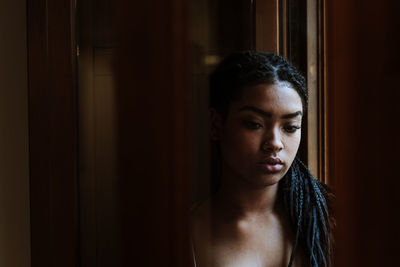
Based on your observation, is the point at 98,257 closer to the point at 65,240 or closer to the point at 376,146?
the point at 65,240

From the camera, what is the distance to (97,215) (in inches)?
28.1

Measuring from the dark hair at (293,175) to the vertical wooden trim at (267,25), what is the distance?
0.01 metres

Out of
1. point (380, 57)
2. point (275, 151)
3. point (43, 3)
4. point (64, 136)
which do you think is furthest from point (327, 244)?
point (43, 3)

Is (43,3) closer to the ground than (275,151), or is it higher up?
higher up

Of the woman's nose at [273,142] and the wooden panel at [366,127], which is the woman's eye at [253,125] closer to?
the woman's nose at [273,142]

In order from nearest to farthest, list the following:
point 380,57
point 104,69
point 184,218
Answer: point 380,57
point 184,218
point 104,69

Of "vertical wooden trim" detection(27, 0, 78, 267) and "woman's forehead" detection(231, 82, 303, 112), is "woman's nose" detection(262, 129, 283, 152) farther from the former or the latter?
"vertical wooden trim" detection(27, 0, 78, 267)

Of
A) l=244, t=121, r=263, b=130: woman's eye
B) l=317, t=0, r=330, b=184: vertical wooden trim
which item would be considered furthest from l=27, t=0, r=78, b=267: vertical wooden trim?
l=317, t=0, r=330, b=184: vertical wooden trim

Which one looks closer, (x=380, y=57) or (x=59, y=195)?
(x=380, y=57)

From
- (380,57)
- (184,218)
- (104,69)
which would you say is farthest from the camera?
(104,69)

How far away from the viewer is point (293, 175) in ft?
1.87

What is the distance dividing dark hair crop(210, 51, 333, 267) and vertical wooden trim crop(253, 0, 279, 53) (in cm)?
1

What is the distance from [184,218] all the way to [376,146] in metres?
0.28

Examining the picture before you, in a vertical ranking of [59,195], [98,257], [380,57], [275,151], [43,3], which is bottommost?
[98,257]
